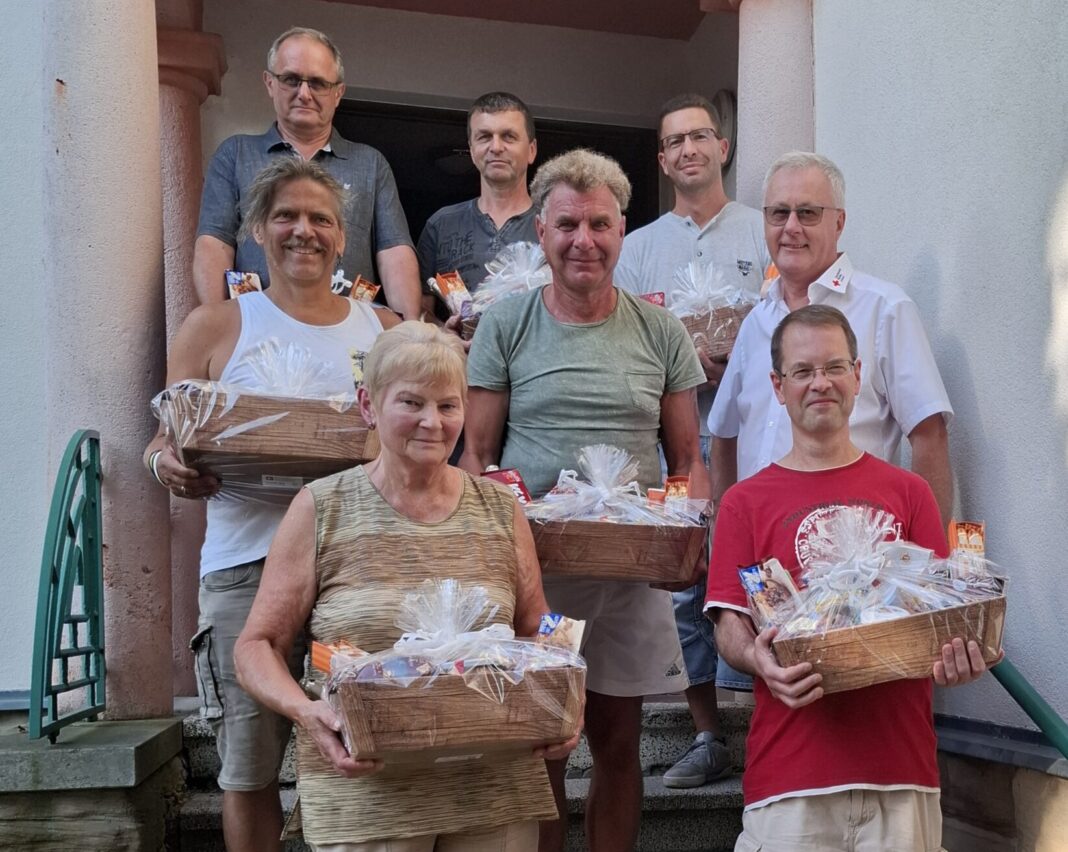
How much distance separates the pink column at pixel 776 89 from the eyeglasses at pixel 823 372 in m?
2.59

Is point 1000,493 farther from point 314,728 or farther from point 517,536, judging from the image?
point 314,728

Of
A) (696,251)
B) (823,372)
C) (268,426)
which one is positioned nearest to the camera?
(823,372)

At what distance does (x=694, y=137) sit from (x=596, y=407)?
6.10ft

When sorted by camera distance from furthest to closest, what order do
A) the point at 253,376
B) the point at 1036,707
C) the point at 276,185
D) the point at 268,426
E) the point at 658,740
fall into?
1. the point at 658,740
2. the point at 276,185
3. the point at 253,376
4. the point at 1036,707
5. the point at 268,426

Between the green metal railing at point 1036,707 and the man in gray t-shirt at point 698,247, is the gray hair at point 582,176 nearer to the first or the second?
the man in gray t-shirt at point 698,247

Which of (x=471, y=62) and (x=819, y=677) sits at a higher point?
(x=471, y=62)

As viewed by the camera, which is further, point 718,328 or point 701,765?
point 701,765

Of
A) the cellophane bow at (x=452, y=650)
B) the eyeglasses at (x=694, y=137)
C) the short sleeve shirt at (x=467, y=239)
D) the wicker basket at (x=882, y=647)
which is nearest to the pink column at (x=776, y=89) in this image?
the eyeglasses at (x=694, y=137)

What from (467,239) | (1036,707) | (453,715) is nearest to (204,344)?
(467,239)

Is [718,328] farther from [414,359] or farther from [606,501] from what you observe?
[414,359]

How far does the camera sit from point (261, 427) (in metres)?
3.16

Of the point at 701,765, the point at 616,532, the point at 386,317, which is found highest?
the point at 386,317

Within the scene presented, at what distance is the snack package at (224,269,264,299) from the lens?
3.86 m

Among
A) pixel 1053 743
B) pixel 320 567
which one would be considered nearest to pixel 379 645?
pixel 320 567
